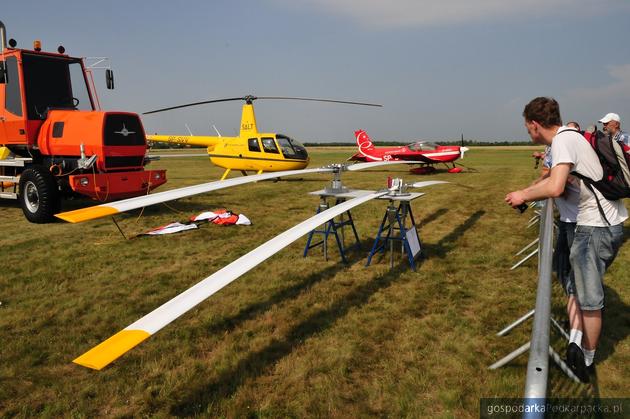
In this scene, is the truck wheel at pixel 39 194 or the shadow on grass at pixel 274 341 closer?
the shadow on grass at pixel 274 341

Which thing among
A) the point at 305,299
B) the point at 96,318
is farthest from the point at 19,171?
the point at 305,299

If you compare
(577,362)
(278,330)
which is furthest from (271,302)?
(577,362)

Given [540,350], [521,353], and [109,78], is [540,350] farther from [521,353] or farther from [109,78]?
[109,78]

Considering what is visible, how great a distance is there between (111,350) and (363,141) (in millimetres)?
24532

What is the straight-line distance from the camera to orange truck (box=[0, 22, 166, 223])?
835 cm

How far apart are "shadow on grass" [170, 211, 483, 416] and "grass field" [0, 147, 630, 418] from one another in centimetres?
1

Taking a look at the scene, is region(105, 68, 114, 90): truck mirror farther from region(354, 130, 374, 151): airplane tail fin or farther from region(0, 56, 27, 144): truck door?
region(354, 130, 374, 151): airplane tail fin

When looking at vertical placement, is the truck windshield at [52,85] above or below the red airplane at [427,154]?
above

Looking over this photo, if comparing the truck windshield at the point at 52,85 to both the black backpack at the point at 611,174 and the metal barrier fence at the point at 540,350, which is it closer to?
the black backpack at the point at 611,174

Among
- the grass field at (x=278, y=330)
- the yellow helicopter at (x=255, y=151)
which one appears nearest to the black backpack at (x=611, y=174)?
the grass field at (x=278, y=330)

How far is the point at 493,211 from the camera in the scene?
33.7 feet

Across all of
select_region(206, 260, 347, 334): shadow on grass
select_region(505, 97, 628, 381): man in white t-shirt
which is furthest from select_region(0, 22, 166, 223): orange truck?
select_region(505, 97, 628, 381): man in white t-shirt

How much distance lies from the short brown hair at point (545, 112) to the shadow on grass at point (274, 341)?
2.54 metres

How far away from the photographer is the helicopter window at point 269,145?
51.4 feet
